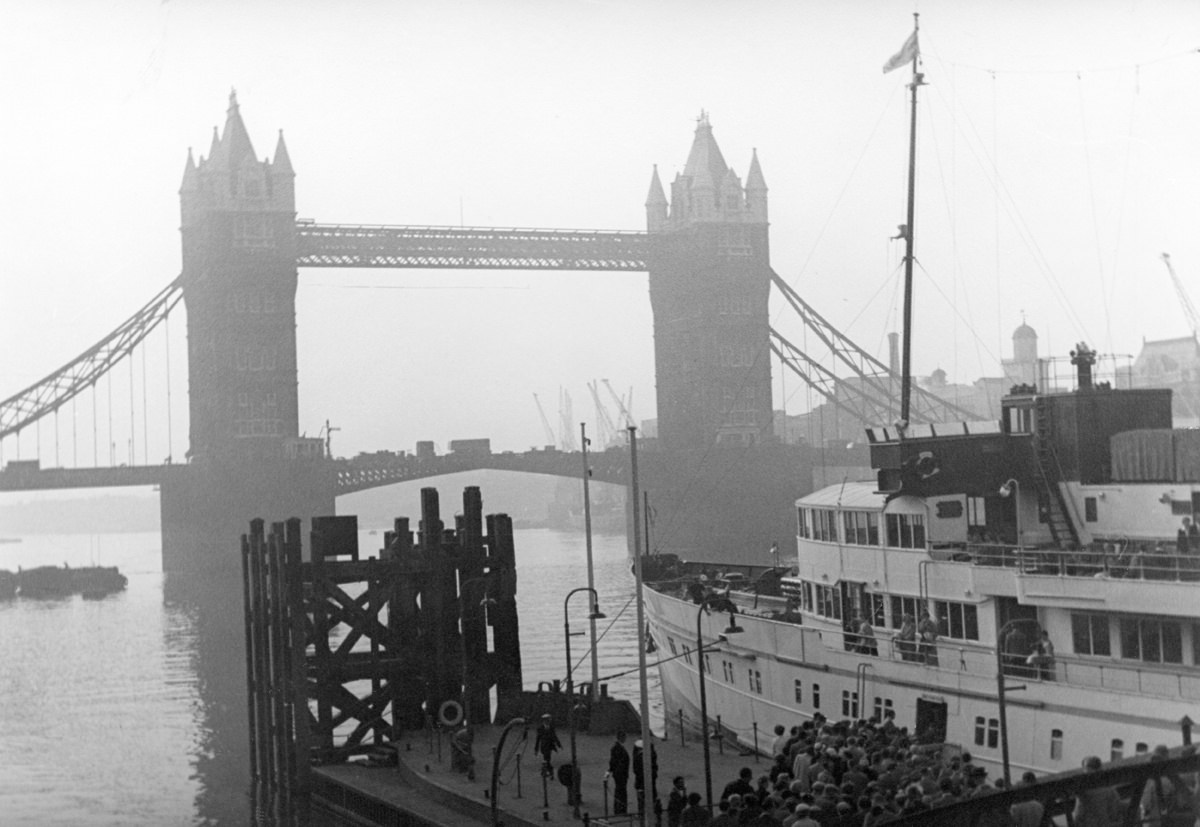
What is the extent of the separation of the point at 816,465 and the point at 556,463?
16728 millimetres

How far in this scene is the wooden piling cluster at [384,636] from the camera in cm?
2789

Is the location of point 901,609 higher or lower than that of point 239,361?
lower

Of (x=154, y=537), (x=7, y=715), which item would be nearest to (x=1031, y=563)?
(x=7, y=715)

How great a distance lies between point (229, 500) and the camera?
3364 inches

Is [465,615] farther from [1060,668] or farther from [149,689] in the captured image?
[149,689]

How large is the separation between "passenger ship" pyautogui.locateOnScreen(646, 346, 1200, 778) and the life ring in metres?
5.53

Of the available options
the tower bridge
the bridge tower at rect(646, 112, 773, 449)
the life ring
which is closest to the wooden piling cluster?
the life ring

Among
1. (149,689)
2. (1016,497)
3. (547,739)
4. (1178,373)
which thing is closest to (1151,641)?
(1016,497)

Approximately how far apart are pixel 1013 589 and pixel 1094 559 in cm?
161

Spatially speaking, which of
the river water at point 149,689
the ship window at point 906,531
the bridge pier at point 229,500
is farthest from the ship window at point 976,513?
the bridge pier at point 229,500

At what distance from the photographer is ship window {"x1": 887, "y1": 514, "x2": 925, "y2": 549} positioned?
25.0 meters

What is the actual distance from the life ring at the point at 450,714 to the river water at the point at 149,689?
3.03 metres

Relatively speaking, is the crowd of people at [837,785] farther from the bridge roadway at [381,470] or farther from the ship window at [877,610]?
the bridge roadway at [381,470]

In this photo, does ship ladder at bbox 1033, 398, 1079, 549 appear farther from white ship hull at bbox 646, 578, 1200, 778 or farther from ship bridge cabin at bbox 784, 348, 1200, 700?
white ship hull at bbox 646, 578, 1200, 778
